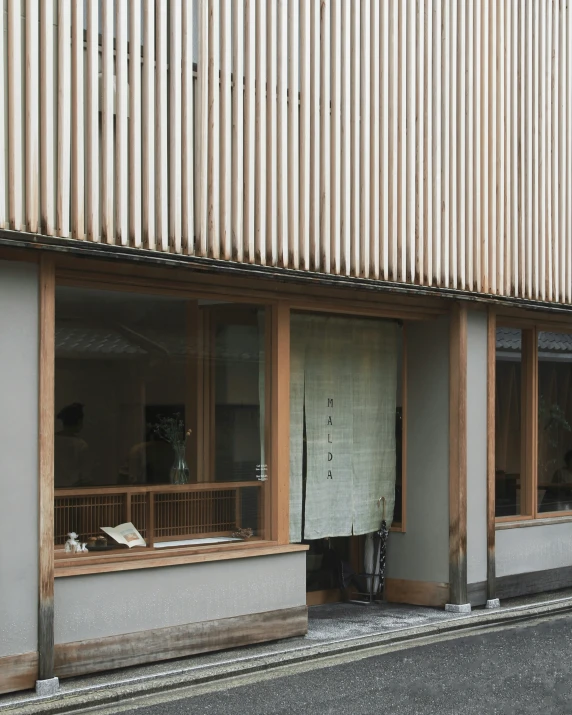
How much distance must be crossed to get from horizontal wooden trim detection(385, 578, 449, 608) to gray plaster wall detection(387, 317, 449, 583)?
0.21 feet

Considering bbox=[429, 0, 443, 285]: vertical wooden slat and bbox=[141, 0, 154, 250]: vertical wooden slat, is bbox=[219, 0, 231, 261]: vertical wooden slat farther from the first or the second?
bbox=[429, 0, 443, 285]: vertical wooden slat

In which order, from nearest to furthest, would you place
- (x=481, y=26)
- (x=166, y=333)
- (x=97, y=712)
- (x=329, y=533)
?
Answer: (x=97, y=712), (x=166, y=333), (x=329, y=533), (x=481, y=26)

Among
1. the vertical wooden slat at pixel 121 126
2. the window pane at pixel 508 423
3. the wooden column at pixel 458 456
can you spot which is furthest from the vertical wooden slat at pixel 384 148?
the vertical wooden slat at pixel 121 126

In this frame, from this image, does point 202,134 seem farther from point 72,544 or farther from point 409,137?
point 72,544

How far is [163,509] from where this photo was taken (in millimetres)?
10102

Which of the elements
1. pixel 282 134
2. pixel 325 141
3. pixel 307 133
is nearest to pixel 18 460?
pixel 282 134

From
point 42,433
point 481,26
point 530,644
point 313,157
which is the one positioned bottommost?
point 530,644

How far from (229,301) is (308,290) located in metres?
0.93

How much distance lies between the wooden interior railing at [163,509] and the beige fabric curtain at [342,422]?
2.85 feet

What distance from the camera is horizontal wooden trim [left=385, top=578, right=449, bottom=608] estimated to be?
1234 centimetres

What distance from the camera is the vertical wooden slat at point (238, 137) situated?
10023 millimetres

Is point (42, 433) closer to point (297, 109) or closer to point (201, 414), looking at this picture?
point (201, 414)

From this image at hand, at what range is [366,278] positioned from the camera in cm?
1129

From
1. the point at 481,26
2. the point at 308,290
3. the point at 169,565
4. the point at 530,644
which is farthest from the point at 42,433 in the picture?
the point at 481,26
